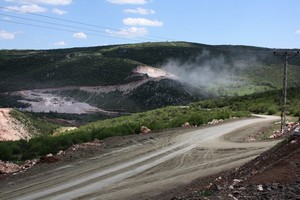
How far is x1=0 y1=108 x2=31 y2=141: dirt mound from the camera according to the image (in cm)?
5156

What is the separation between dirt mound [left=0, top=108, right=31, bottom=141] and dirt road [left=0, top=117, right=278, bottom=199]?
2561cm

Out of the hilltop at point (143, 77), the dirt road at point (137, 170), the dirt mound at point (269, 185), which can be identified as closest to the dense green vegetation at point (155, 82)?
the hilltop at point (143, 77)

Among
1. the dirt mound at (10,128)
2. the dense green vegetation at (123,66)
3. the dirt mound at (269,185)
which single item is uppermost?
the dirt mound at (269,185)

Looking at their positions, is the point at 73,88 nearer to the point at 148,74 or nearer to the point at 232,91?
the point at 148,74

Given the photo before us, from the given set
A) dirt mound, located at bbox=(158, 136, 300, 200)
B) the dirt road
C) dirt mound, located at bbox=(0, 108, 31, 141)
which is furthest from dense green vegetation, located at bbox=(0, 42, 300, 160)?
dirt mound, located at bbox=(158, 136, 300, 200)

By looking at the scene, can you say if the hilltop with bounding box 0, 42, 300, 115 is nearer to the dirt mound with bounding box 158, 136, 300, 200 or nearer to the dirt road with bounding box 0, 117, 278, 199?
the dirt road with bounding box 0, 117, 278, 199

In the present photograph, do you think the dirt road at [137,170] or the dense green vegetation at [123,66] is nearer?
the dirt road at [137,170]

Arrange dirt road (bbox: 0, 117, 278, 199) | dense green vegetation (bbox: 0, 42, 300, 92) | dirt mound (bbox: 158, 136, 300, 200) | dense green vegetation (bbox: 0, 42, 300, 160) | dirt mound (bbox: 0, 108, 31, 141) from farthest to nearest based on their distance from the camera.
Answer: dense green vegetation (bbox: 0, 42, 300, 92)
dense green vegetation (bbox: 0, 42, 300, 160)
dirt mound (bbox: 0, 108, 31, 141)
dirt road (bbox: 0, 117, 278, 199)
dirt mound (bbox: 158, 136, 300, 200)

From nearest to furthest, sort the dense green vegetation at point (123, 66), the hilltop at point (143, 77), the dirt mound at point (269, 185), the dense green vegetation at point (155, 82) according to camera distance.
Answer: the dirt mound at point (269, 185) → the dense green vegetation at point (155, 82) → the hilltop at point (143, 77) → the dense green vegetation at point (123, 66)

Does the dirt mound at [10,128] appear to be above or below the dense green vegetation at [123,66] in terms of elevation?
below

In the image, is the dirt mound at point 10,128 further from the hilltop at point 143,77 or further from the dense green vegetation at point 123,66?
the dense green vegetation at point 123,66

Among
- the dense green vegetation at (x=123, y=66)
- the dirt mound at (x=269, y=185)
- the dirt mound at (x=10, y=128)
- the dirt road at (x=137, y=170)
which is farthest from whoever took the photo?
the dense green vegetation at (x=123, y=66)

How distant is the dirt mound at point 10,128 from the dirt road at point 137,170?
25.6m

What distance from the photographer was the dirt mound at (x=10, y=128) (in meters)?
51.6
